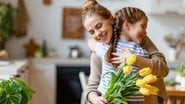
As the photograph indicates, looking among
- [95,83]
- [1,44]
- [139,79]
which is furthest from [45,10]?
[139,79]

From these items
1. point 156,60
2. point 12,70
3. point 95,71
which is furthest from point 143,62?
point 12,70

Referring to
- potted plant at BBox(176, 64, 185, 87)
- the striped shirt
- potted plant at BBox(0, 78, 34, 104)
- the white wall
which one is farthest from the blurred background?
potted plant at BBox(0, 78, 34, 104)

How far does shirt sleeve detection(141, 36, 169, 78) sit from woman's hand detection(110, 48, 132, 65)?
88mm

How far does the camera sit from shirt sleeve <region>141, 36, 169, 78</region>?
1.26m

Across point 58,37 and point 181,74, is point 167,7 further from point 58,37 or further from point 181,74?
point 181,74

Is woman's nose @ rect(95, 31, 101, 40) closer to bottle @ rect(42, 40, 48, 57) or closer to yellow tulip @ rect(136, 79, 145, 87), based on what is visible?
yellow tulip @ rect(136, 79, 145, 87)

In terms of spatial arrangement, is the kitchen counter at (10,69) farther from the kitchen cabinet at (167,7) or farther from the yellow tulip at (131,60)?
the kitchen cabinet at (167,7)

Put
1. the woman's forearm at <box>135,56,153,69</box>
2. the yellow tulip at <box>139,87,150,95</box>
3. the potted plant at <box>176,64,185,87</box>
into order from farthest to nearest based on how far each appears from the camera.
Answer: the potted plant at <box>176,64,185,87</box> < the woman's forearm at <box>135,56,153,69</box> < the yellow tulip at <box>139,87,150,95</box>

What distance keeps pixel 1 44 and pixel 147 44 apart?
360cm

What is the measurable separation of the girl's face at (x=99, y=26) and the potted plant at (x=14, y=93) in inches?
12.2

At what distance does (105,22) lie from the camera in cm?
129

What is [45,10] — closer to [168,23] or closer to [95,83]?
[168,23]

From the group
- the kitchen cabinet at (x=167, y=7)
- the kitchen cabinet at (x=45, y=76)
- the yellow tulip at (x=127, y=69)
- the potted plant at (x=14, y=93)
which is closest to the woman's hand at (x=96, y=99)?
the yellow tulip at (x=127, y=69)

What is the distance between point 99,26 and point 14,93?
38 centimetres
